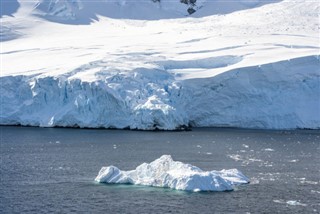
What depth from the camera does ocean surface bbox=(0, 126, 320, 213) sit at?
22.3 metres

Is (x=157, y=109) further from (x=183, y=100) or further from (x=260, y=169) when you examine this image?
(x=260, y=169)

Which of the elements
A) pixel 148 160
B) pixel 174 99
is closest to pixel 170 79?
pixel 174 99

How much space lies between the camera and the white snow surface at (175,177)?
24.6 metres

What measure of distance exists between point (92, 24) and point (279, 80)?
28272 millimetres

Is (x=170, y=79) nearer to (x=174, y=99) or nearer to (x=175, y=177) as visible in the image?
(x=174, y=99)

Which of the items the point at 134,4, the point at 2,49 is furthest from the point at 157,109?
the point at 134,4

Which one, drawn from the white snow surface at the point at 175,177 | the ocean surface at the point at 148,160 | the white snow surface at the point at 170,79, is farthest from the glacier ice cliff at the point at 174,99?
the white snow surface at the point at 175,177

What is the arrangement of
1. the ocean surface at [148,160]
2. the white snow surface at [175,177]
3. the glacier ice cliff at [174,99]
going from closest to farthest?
the ocean surface at [148,160]
the white snow surface at [175,177]
the glacier ice cliff at [174,99]

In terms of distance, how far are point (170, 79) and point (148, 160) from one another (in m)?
17.2

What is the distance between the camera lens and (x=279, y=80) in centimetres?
4709

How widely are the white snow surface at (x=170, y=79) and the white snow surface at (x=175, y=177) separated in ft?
60.6

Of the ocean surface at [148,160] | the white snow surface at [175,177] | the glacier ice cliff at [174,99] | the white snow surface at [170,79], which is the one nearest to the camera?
the ocean surface at [148,160]

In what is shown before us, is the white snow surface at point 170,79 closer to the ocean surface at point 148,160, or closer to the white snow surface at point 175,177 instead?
the ocean surface at point 148,160

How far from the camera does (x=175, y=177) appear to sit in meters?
24.8
